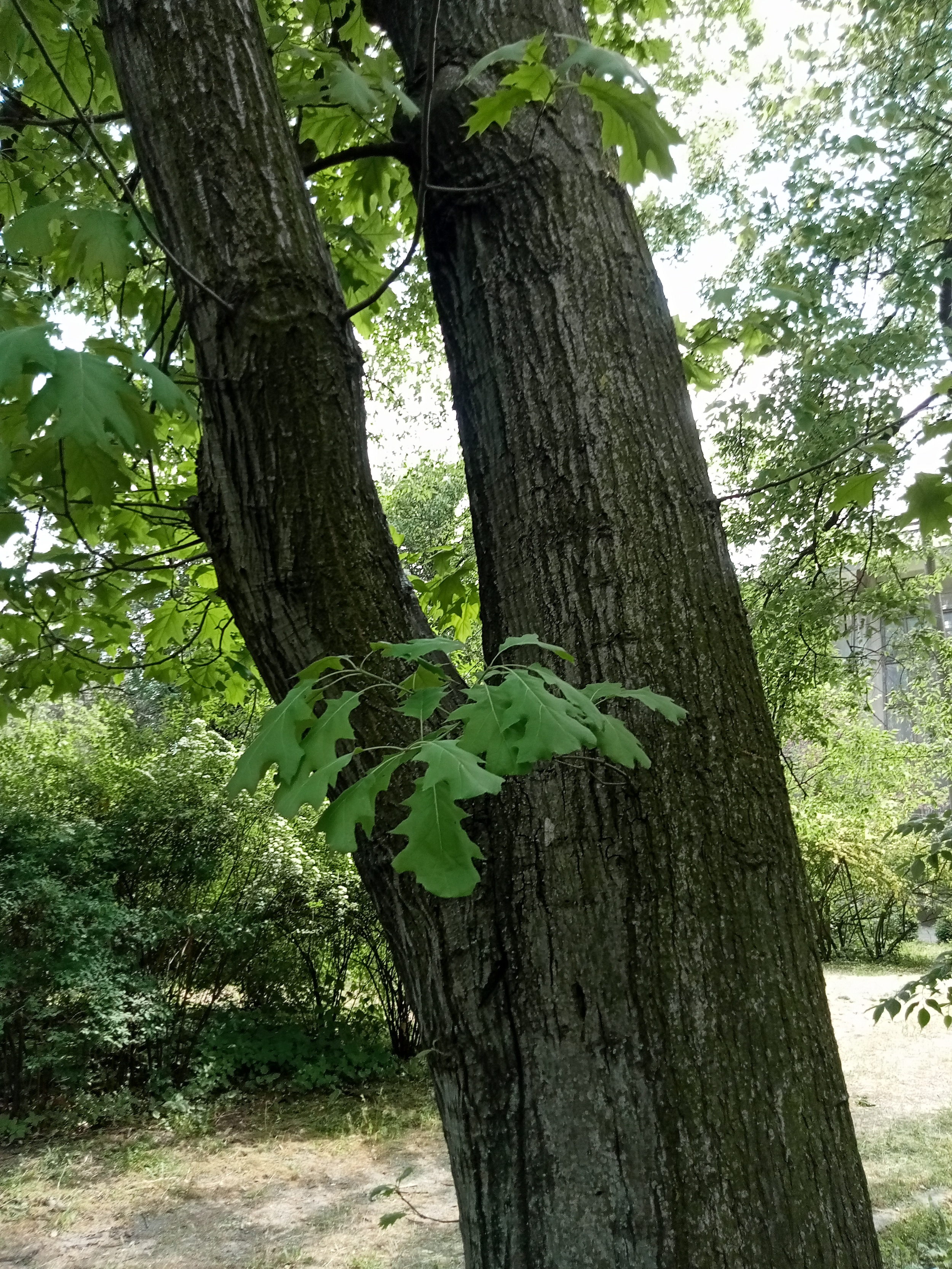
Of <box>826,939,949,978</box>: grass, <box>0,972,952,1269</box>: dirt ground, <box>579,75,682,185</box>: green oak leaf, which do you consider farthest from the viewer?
<box>826,939,949,978</box>: grass

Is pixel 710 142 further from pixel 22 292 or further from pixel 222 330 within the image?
pixel 222 330

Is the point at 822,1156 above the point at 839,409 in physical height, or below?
below

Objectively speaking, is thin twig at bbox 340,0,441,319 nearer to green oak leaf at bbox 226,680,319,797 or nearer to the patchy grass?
green oak leaf at bbox 226,680,319,797

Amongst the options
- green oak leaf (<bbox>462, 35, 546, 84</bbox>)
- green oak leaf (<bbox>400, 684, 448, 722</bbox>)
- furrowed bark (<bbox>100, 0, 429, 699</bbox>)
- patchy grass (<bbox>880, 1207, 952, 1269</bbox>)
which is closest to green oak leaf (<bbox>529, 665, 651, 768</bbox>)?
green oak leaf (<bbox>400, 684, 448, 722</bbox>)

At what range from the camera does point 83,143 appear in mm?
2623

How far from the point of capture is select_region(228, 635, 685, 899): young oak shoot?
0.94 m

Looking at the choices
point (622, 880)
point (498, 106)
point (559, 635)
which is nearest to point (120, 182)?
point (498, 106)

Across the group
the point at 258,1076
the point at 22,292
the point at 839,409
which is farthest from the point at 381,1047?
the point at 22,292

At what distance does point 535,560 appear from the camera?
4.81 ft

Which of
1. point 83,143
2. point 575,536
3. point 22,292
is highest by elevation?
point 83,143

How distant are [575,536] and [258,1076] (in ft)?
20.8

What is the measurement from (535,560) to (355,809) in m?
0.61

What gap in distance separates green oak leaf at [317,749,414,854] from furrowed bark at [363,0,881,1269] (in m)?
0.40

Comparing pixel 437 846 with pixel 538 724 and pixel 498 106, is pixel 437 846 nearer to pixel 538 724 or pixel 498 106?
pixel 538 724
